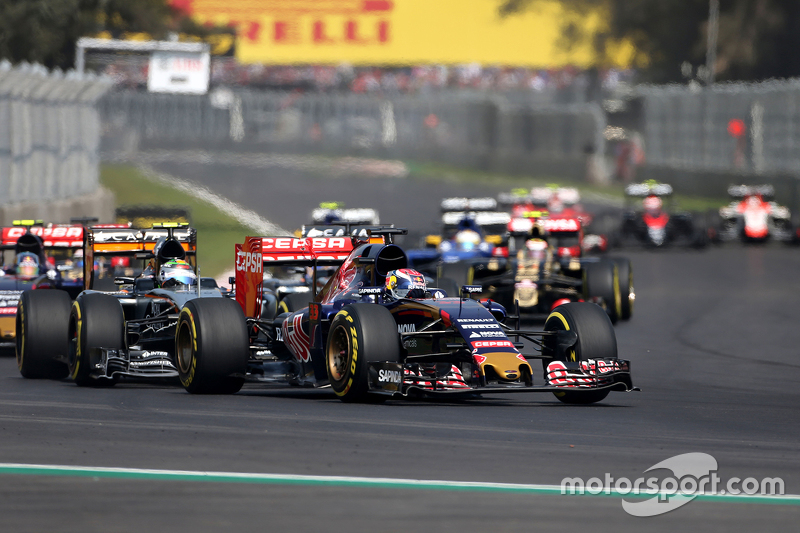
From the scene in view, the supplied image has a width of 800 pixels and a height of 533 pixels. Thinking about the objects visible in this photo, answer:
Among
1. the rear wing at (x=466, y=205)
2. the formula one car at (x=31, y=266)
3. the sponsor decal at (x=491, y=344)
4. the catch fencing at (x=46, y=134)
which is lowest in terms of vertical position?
the sponsor decal at (x=491, y=344)

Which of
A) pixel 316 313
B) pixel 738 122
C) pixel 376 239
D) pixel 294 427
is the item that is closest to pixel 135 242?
pixel 376 239

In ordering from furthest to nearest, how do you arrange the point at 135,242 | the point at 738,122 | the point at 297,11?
1. the point at 297,11
2. the point at 738,122
3. the point at 135,242

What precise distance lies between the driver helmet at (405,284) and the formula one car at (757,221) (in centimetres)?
2227

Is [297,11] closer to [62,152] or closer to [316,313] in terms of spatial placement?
[62,152]

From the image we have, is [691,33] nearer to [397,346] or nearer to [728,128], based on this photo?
[728,128]

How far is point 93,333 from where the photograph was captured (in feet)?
40.5

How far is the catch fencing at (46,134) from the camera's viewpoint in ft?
77.5

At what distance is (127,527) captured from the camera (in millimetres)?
6590

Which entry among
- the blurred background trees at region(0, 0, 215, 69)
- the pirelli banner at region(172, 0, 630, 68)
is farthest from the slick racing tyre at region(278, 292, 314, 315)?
the pirelli banner at region(172, 0, 630, 68)

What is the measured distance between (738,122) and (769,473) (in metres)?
36.9

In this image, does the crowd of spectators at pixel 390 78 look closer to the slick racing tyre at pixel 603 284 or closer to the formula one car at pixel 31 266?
the slick racing tyre at pixel 603 284

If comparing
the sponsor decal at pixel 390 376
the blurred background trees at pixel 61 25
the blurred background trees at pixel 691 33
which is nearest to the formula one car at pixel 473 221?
the sponsor decal at pixel 390 376

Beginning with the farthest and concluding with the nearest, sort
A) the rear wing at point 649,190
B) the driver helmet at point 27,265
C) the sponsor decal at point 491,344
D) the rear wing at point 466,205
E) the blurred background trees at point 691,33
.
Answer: the blurred background trees at point 691,33 → the rear wing at point 649,190 → the rear wing at point 466,205 → the driver helmet at point 27,265 → the sponsor decal at point 491,344
